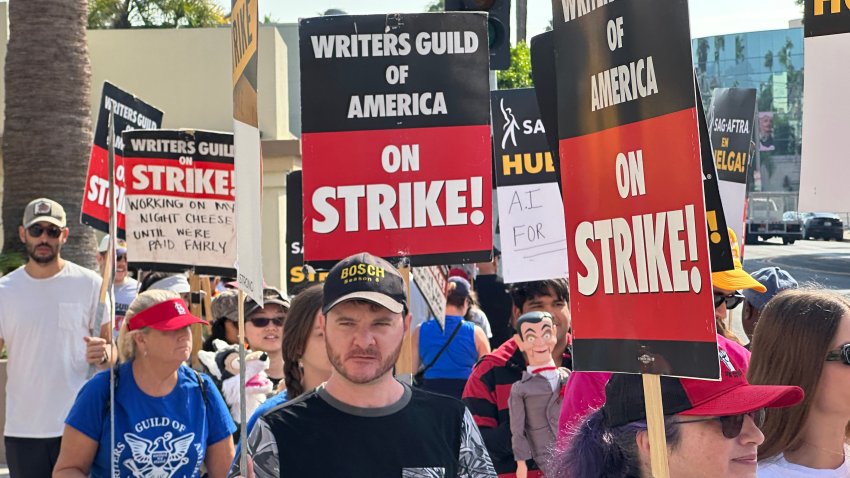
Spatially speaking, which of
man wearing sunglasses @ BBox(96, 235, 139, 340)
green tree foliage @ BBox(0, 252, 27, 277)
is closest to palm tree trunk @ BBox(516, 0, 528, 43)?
green tree foliage @ BBox(0, 252, 27, 277)

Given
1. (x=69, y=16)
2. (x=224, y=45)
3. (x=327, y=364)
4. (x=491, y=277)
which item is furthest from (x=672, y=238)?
(x=224, y=45)

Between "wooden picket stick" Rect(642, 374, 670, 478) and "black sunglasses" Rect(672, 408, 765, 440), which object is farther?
"black sunglasses" Rect(672, 408, 765, 440)

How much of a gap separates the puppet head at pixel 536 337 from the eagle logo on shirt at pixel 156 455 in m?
1.72

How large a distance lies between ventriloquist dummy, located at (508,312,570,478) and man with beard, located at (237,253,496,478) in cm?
248

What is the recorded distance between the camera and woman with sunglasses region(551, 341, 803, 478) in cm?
312

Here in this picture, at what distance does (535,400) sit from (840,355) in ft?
8.15

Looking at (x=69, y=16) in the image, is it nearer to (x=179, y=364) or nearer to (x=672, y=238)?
(x=179, y=364)

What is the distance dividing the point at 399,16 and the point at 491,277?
6097 mm

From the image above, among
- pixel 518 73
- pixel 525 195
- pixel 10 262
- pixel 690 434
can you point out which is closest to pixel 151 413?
pixel 690 434

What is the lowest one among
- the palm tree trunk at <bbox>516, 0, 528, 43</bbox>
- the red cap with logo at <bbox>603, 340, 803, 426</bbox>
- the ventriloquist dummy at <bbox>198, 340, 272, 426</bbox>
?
the ventriloquist dummy at <bbox>198, 340, 272, 426</bbox>

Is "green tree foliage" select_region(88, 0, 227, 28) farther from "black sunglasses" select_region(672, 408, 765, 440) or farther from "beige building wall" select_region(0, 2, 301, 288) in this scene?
"black sunglasses" select_region(672, 408, 765, 440)

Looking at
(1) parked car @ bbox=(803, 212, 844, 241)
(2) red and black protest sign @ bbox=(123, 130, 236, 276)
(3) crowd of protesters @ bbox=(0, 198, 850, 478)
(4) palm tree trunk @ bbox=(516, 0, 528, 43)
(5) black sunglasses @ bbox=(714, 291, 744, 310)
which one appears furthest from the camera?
(1) parked car @ bbox=(803, 212, 844, 241)

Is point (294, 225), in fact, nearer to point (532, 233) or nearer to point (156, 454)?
point (532, 233)

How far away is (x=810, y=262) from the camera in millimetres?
40938
